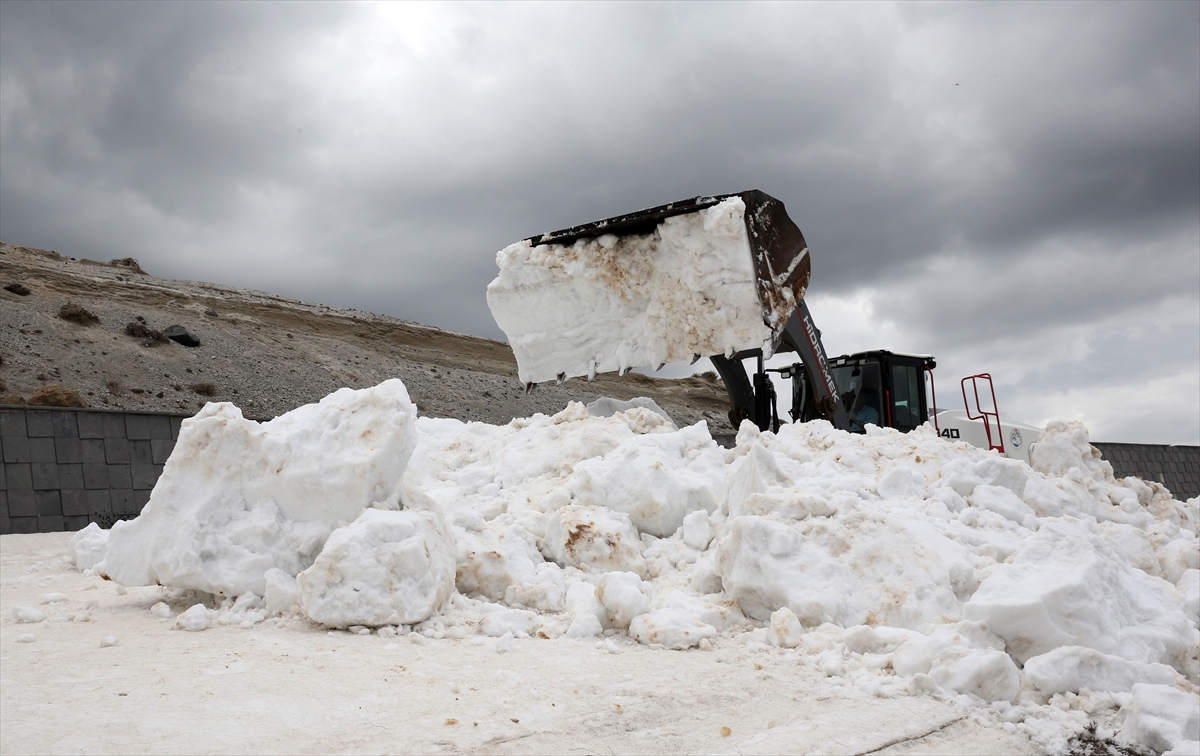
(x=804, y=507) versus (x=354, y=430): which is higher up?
(x=354, y=430)

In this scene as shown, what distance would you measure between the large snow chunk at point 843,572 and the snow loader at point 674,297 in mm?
3596

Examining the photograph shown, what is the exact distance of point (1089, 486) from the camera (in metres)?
6.97

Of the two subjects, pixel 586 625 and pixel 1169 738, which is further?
pixel 586 625

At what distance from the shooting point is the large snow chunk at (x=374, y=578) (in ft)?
12.5

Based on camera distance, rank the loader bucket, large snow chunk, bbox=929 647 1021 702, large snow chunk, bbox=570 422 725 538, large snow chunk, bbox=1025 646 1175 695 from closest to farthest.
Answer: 1. large snow chunk, bbox=929 647 1021 702
2. large snow chunk, bbox=1025 646 1175 695
3. large snow chunk, bbox=570 422 725 538
4. the loader bucket

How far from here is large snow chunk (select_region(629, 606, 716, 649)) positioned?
12.6 feet

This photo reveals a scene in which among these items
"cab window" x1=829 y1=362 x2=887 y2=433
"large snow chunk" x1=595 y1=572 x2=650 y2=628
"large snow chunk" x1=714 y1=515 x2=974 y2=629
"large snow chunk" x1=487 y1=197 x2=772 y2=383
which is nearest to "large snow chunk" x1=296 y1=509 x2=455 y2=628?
"large snow chunk" x1=595 y1=572 x2=650 y2=628

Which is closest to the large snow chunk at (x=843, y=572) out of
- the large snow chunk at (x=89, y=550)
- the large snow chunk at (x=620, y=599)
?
the large snow chunk at (x=620, y=599)

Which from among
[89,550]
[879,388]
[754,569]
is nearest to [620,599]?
[754,569]

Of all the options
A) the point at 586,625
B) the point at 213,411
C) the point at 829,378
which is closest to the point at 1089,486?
the point at 829,378

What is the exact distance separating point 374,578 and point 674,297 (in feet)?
16.3

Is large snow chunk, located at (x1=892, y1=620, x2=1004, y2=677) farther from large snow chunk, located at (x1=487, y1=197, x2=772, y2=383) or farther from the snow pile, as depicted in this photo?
large snow chunk, located at (x1=487, y1=197, x2=772, y2=383)

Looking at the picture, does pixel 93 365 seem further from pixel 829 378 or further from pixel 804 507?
pixel 804 507

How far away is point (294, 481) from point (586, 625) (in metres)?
1.68
